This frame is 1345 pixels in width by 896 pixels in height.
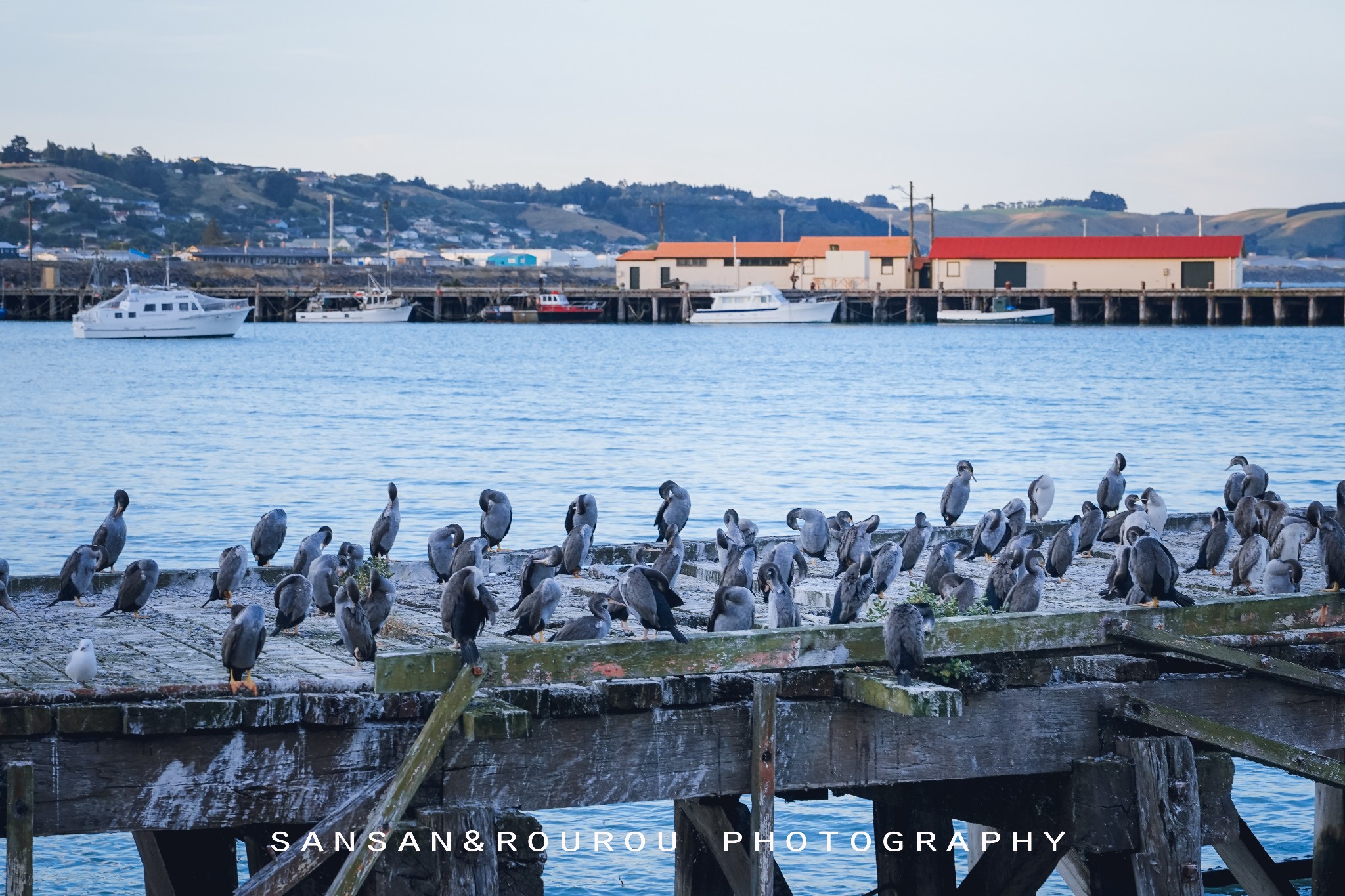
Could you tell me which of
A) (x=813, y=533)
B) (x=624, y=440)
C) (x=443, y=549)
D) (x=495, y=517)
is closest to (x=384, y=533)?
(x=495, y=517)

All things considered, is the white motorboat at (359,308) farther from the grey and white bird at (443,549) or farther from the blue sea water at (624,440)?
the grey and white bird at (443,549)

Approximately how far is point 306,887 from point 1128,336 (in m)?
107

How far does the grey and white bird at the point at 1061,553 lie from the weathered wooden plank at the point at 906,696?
4.94m


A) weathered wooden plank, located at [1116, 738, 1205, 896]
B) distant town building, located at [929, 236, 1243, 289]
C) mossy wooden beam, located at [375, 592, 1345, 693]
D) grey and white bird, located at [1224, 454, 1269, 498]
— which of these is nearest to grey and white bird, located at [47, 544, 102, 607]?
mossy wooden beam, located at [375, 592, 1345, 693]

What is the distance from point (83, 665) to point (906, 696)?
4646 millimetres

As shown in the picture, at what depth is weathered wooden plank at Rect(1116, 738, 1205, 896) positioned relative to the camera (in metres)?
10.0

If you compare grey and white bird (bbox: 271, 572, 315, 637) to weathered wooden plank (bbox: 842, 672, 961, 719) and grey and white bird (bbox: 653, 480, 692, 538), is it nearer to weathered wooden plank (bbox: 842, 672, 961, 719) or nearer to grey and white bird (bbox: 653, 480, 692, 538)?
weathered wooden plank (bbox: 842, 672, 961, 719)

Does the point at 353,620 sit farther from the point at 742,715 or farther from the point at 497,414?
the point at 497,414

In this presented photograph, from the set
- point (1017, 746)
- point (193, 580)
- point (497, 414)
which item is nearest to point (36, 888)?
point (193, 580)

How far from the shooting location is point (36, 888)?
14648mm

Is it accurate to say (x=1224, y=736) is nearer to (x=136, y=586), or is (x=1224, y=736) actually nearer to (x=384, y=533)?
(x=136, y=586)

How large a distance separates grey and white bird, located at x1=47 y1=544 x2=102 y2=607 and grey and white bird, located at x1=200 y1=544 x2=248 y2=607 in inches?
35.6

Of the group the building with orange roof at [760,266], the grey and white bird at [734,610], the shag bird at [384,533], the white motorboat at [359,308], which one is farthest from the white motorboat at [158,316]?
the grey and white bird at [734,610]

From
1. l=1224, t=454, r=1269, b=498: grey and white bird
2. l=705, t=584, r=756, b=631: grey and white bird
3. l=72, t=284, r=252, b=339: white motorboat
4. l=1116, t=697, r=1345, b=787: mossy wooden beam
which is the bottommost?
l=1116, t=697, r=1345, b=787: mossy wooden beam
